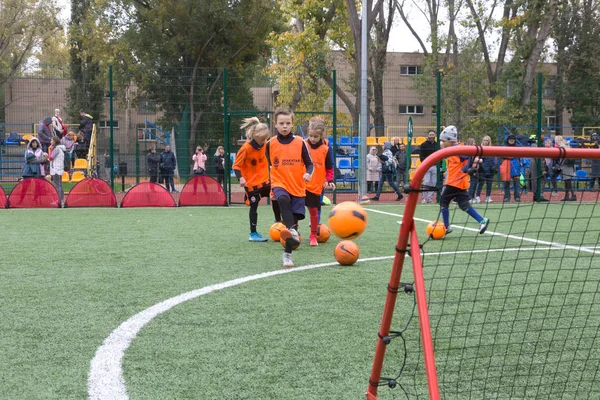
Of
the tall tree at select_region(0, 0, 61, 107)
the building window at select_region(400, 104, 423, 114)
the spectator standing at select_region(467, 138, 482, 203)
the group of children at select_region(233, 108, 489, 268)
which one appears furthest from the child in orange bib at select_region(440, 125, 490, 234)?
the building window at select_region(400, 104, 423, 114)

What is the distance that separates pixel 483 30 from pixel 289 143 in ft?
98.7

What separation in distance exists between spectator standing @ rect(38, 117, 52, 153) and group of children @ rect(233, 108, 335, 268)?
432 inches

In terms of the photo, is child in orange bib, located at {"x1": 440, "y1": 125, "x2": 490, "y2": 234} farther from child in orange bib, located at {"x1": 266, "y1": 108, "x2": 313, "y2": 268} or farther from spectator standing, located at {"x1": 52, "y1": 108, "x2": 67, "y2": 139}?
spectator standing, located at {"x1": 52, "y1": 108, "x2": 67, "y2": 139}

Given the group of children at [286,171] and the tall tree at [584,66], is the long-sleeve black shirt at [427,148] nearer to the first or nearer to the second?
the group of children at [286,171]

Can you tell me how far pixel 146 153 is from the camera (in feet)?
83.9

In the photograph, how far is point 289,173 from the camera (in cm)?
838

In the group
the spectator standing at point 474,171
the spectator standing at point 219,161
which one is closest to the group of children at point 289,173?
the spectator standing at point 474,171

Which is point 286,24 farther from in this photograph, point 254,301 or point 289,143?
point 254,301

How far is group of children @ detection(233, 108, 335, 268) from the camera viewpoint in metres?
8.17

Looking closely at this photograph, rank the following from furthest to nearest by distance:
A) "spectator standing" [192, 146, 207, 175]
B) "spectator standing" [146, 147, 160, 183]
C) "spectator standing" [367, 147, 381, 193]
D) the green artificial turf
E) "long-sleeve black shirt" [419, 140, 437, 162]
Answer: "spectator standing" [146, 147, 160, 183] → "spectator standing" [367, 147, 381, 193] → "spectator standing" [192, 146, 207, 175] → "long-sleeve black shirt" [419, 140, 437, 162] → the green artificial turf

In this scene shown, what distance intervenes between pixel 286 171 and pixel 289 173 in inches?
1.7

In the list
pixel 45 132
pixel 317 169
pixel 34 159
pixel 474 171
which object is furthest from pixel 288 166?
pixel 45 132

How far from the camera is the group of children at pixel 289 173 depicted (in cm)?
821

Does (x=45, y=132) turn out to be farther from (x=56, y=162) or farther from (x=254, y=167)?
(x=254, y=167)
